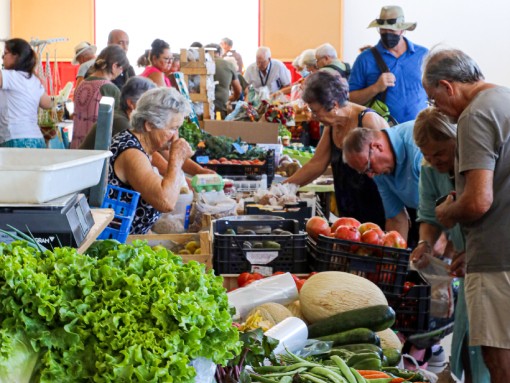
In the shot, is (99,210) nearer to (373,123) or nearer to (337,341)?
(337,341)

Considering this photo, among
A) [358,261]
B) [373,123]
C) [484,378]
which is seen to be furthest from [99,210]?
[373,123]

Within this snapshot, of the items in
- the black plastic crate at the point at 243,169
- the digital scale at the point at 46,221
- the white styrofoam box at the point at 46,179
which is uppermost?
the white styrofoam box at the point at 46,179

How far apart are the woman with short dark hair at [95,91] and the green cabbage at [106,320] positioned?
465cm

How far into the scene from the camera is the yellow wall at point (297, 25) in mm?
19047

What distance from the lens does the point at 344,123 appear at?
5.23m

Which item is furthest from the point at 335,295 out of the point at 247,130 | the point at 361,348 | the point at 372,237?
the point at 247,130

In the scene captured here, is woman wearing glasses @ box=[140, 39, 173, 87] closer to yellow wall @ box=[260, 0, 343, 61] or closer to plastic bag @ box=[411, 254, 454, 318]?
plastic bag @ box=[411, 254, 454, 318]

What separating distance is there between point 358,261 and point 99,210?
143 cm

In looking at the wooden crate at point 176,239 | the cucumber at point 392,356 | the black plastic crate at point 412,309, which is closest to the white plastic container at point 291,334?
the cucumber at point 392,356

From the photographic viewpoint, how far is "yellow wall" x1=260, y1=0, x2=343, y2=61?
1905 centimetres

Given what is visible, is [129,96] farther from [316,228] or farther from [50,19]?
[50,19]

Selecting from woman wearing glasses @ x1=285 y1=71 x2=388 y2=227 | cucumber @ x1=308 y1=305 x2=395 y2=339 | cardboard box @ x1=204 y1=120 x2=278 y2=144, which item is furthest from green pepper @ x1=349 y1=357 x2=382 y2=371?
cardboard box @ x1=204 y1=120 x2=278 y2=144

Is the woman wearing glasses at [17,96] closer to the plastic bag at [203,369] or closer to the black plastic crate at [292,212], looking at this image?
the black plastic crate at [292,212]

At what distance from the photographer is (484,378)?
3451 millimetres
